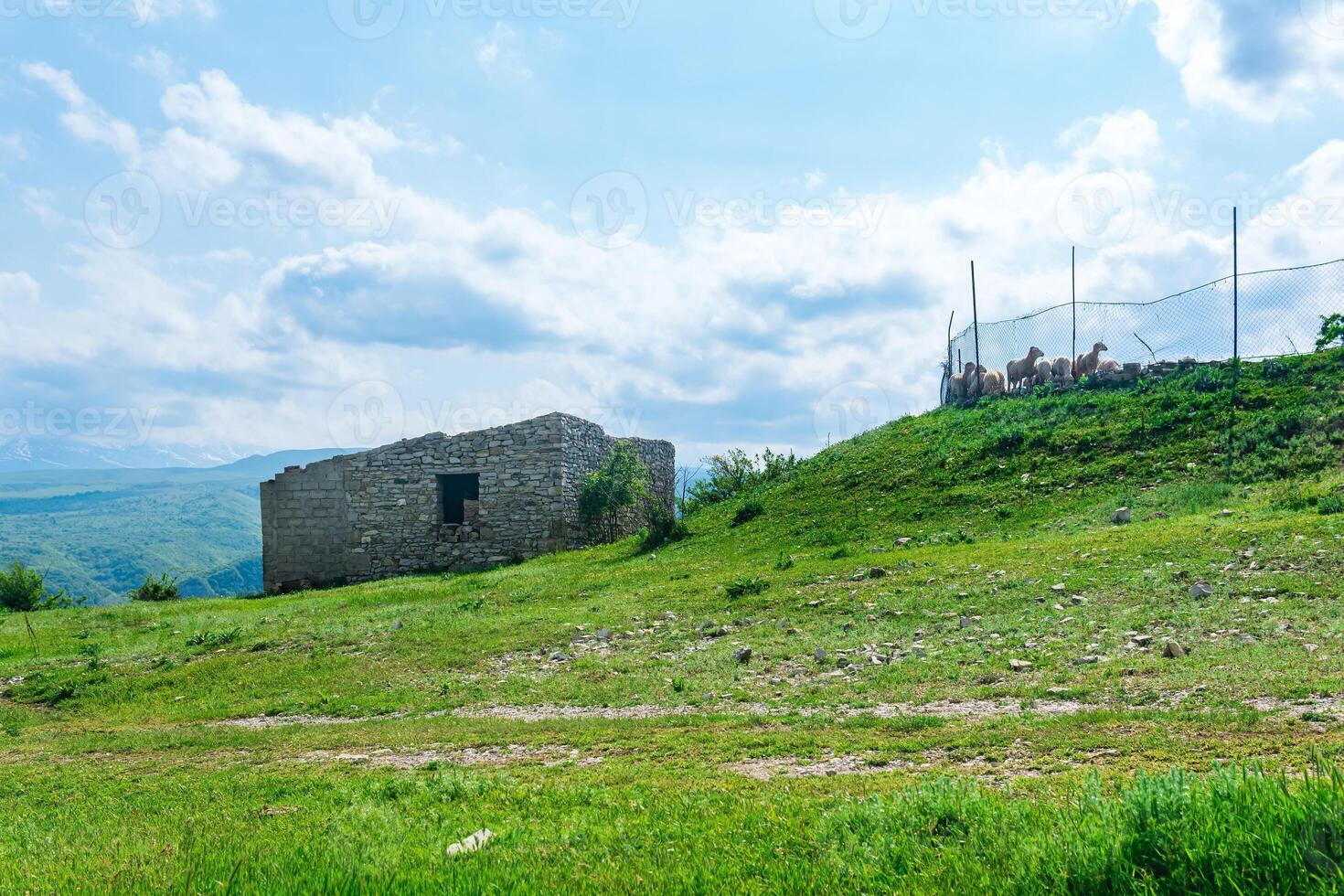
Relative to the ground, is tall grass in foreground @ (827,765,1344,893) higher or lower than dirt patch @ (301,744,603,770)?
higher

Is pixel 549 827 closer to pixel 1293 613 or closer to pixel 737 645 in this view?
pixel 737 645

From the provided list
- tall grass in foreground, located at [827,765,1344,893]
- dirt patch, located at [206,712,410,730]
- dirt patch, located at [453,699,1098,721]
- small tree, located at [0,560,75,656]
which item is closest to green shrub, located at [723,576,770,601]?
dirt patch, located at [453,699,1098,721]

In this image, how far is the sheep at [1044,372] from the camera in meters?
31.9

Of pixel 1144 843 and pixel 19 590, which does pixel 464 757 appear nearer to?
pixel 1144 843

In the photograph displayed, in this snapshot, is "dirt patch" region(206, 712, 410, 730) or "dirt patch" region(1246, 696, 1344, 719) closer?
"dirt patch" region(1246, 696, 1344, 719)

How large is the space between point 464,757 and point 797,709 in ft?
11.6

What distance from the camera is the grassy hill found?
4.07 metres

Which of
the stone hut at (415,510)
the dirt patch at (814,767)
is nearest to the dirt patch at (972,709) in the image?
the dirt patch at (814,767)

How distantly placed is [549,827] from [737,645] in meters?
7.85

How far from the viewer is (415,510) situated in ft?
106

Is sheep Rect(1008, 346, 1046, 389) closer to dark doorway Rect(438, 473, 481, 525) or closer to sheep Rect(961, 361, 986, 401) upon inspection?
sheep Rect(961, 361, 986, 401)

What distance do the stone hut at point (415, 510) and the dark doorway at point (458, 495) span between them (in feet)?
0.47

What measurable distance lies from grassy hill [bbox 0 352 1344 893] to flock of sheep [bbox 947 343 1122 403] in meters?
7.31

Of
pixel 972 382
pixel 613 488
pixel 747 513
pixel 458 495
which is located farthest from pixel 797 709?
pixel 972 382
